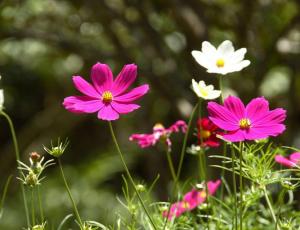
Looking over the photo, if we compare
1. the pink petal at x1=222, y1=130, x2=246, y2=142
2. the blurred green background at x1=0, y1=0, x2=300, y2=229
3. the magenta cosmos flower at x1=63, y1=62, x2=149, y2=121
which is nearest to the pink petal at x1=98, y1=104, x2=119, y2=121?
the magenta cosmos flower at x1=63, y1=62, x2=149, y2=121

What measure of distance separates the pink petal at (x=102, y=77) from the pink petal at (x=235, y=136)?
0.50ft

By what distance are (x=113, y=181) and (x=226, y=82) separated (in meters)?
2.59

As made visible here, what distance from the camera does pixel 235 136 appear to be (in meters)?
0.62

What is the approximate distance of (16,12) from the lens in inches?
84.7

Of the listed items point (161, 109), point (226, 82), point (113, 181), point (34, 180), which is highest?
point (34, 180)

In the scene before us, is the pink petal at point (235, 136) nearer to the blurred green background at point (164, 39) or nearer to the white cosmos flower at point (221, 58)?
the white cosmos flower at point (221, 58)

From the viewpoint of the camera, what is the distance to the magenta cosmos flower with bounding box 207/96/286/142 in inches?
24.5

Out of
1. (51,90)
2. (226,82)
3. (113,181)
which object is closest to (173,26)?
(226,82)

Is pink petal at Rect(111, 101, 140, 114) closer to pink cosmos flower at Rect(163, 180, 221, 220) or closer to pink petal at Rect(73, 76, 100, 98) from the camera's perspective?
pink petal at Rect(73, 76, 100, 98)

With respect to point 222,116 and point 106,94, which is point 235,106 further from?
point 106,94

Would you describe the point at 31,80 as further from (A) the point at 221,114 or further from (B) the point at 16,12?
(A) the point at 221,114

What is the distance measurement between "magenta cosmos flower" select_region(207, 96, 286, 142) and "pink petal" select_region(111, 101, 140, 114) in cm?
7

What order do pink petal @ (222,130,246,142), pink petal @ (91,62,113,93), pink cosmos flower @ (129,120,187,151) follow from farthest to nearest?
1. pink cosmos flower @ (129,120,187,151)
2. pink petal @ (91,62,113,93)
3. pink petal @ (222,130,246,142)

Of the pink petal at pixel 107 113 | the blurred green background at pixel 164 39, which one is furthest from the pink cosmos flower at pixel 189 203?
the blurred green background at pixel 164 39
